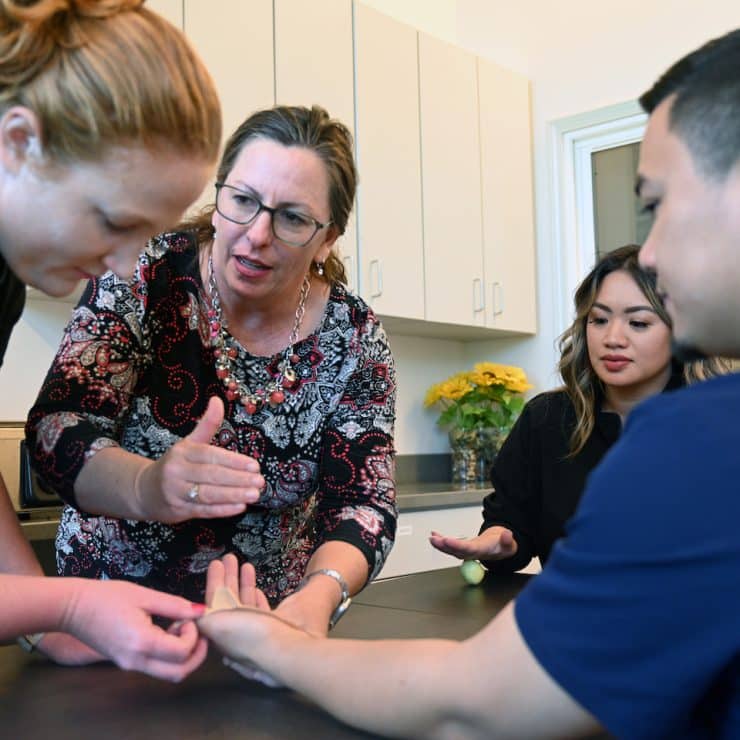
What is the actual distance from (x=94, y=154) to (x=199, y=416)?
0.63 meters

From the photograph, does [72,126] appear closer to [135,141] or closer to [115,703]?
[135,141]

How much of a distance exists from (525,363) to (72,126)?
336 cm

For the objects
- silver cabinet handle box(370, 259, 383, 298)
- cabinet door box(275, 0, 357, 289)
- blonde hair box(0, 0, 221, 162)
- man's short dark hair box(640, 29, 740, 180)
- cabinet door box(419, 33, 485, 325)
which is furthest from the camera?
cabinet door box(419, 33, 485, 325)

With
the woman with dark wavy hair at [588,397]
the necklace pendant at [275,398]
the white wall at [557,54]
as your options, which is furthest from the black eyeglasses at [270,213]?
the white wall at [557,54]

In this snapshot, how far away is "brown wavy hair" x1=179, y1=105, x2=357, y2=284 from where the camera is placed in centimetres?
140

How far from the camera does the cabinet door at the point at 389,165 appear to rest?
3.26m

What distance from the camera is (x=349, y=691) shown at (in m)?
0.76

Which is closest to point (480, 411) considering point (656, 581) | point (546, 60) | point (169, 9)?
point (546, 60)

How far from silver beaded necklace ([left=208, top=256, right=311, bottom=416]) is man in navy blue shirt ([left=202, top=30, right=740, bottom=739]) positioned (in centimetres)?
72

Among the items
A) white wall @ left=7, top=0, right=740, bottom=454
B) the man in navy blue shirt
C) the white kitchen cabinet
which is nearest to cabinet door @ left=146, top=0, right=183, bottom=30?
white wall @ left=7, top=0, right=740, bottom=454

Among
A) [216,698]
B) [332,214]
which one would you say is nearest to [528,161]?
[332,214]

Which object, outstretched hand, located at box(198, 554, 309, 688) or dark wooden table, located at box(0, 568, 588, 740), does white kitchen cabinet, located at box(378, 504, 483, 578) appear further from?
outstretched hand, located at box(198, 554, 309, 688)

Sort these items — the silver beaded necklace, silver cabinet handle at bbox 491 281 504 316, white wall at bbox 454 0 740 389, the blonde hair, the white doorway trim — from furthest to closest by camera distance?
the white doorway trim, silver cabinet handle at bbox 491 281 504 316, white wall at bbox 454 0 740 389, the silver beaded necklace, the blonde hair

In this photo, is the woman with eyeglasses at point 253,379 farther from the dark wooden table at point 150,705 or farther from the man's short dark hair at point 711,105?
the man's short dark hair at point 711,105
